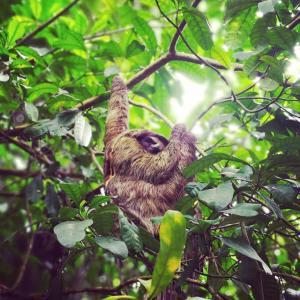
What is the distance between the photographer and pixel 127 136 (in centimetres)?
472

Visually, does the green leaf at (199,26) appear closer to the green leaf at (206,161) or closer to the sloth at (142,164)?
the sloth at (142,164)

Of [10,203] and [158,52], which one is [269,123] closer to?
A: [158,52]

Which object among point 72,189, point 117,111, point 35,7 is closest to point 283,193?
point 72,189

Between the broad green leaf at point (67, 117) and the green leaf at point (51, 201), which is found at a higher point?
the broad green leaf at point (67, 117)

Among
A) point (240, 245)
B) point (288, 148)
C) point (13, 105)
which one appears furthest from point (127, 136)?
point (240, 245)

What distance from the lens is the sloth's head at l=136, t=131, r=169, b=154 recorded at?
4.65m

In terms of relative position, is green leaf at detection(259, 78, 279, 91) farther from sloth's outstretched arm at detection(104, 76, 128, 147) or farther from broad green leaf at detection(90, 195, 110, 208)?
sloth's outstretched arm at detection(104, 76, 128, 147)

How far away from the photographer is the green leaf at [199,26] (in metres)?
3.22

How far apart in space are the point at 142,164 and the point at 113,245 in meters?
1.95

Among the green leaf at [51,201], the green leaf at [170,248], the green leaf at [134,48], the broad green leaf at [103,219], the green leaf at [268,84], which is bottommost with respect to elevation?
the green leaf at [170,248]

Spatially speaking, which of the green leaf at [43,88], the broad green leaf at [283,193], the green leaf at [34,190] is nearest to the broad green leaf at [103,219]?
the broad green leaf at [283,193]

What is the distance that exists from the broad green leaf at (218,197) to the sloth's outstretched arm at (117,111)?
231 cm

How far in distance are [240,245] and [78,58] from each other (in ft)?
11.6

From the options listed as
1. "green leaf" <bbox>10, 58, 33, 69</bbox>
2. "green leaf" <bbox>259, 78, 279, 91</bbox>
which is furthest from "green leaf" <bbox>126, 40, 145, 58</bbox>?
→ "green leaf" <bbox>259, 78, 279, 91</bbox>
